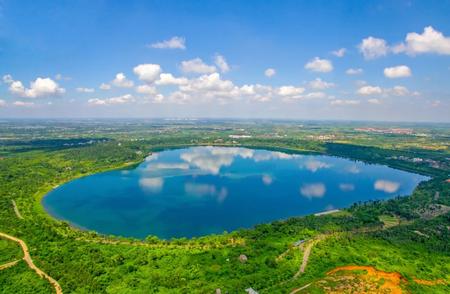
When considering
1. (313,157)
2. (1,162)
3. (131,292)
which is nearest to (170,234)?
(131,292)

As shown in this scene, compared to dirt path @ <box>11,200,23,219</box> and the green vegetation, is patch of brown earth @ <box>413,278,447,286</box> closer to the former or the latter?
the green vegetation

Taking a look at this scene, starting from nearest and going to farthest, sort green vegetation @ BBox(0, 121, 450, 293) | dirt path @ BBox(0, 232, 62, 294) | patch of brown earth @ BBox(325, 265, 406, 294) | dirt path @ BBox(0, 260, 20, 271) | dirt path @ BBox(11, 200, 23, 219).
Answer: patch of brown earth @ BBox(325, 265, 406, 294), dirt path @ BBox(0, 232, 62, 294), green vegetation @ BBox(0, 121, 450, 293), dirt path @ BBox(0, 260, 20, 271), dirt path @ BBox(11, 200, 23, 219)

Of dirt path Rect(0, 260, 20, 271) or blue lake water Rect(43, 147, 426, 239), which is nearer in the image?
dirt path Rect(0, 260, 20, 271)

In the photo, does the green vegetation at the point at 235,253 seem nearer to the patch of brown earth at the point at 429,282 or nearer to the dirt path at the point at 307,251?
the patch of brown earth at the point at 429,282

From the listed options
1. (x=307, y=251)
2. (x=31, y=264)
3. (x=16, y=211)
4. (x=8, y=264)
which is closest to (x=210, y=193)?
(x=307, y=251)

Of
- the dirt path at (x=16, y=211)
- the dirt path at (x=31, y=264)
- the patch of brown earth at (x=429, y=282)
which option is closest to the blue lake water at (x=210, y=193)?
the dirt path at (x=16, y=211)

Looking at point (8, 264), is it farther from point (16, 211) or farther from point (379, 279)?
point (379, 279)

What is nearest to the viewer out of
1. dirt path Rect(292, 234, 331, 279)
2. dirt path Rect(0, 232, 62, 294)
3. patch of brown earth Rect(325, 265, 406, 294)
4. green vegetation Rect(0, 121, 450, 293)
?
patch of brown earth Rect(325, 265, 406, 294)

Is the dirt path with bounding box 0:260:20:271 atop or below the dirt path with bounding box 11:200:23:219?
below

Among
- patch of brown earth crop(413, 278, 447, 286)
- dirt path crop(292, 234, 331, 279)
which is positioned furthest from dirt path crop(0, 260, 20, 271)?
patch of brown earth crop(413, 278, 447, 286)
